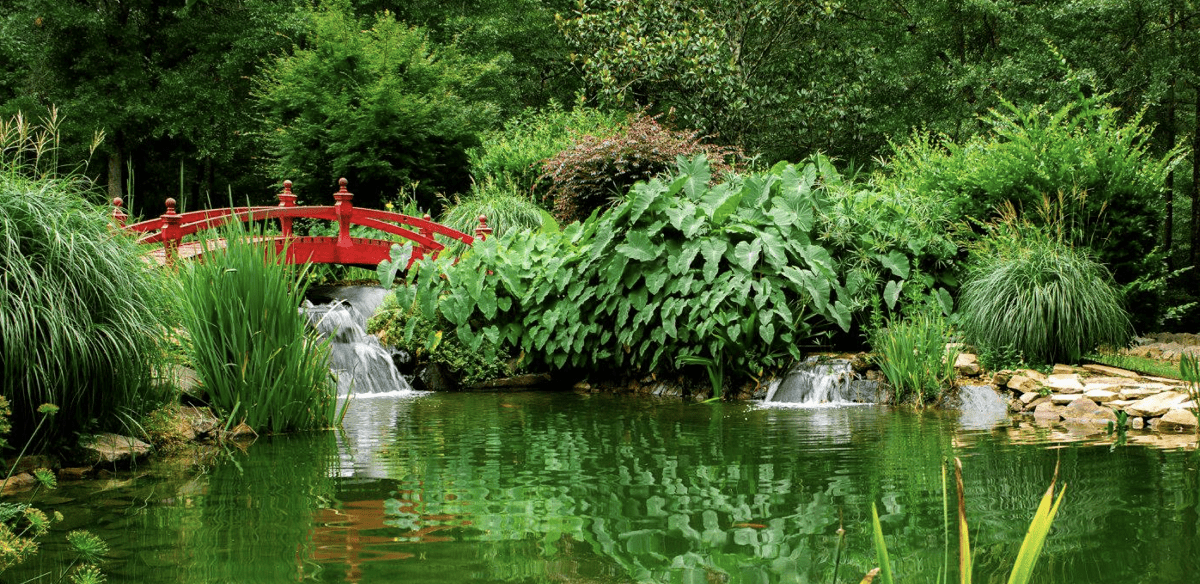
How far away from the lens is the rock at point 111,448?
5.25 metres

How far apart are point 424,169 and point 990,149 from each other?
1125cm

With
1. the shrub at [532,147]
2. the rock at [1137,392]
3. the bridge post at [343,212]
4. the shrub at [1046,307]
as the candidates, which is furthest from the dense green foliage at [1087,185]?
the bridge post at [343,212]

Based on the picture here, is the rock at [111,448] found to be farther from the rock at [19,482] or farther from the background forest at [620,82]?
the background forest at [620,82]

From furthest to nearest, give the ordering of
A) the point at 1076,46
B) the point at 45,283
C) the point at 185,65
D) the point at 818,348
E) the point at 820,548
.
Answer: the point at 185,65 < the point at 1076,46 < the point at 818,348 < the point at 45,283 < the point at 820,548

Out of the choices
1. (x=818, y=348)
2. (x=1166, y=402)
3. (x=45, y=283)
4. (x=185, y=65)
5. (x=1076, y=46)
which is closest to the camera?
(x=45, y=283)

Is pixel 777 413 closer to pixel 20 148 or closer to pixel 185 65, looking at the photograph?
pixel 20 148

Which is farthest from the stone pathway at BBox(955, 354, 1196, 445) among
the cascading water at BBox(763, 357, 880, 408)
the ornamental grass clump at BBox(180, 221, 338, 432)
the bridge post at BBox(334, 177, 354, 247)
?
the bridge post at BBox(334, 177, 354, 247)

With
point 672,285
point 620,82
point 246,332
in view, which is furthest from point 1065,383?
point 620,82

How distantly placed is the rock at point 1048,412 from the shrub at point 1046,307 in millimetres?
1106

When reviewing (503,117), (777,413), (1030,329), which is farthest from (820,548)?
(503,117)

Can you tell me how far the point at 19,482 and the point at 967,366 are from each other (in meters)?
6.85

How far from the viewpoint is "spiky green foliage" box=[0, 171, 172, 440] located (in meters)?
4.80

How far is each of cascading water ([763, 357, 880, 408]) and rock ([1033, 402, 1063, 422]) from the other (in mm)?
1593

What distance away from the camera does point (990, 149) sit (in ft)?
32.7
